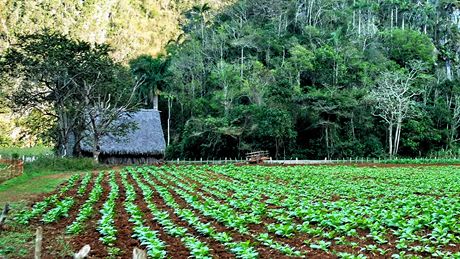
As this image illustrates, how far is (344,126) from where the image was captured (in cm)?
4912

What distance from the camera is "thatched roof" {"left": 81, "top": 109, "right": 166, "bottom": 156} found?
46.1 meters

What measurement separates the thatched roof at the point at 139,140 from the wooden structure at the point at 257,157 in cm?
1049

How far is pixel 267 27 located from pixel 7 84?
4053 centimetres

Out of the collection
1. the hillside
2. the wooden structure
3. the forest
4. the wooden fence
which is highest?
the hillside

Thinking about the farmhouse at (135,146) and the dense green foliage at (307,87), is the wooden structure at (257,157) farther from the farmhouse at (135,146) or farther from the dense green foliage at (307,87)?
the farmhouse at (135,146)

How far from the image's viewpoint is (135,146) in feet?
155

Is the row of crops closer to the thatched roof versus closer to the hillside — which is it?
the thatched roof

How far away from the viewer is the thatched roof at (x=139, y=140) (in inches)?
1816

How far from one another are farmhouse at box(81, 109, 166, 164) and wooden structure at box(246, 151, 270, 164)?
413 inches

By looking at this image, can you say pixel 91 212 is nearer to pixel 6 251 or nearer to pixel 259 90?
pixel 6 251

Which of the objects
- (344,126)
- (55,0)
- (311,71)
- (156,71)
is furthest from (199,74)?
(55,0)

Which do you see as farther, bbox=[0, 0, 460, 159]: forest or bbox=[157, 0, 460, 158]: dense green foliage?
bbox=[157, 0, 460, 158]: dense green foliage

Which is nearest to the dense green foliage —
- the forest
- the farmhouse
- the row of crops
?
the forest

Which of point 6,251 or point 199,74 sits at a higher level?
point 199,74
